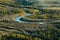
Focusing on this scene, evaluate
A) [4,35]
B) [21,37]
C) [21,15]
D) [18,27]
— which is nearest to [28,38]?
[21,37]

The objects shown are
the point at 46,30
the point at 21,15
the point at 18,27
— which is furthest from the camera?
the point at 21,15

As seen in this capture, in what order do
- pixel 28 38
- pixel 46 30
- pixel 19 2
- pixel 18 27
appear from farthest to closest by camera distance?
pixel 19 2
pixel 18 27
pixel 46 30
pixel 28 38

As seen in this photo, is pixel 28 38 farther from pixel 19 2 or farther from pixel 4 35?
pixel 19 2

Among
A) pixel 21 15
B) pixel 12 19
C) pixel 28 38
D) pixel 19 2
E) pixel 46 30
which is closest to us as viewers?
pixel 28 38

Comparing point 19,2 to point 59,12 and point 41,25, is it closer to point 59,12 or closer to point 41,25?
point 59,12

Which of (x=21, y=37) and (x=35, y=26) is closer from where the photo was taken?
(x=21, y=37)

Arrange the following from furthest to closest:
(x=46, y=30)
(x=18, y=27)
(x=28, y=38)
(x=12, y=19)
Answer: (x=12, y=19), (x=18, y=27), (x=46, y=30), (x=28, y=38)

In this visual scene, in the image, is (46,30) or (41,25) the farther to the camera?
(41,25)

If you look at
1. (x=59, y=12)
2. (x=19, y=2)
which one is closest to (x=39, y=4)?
(x=19, y=2)
